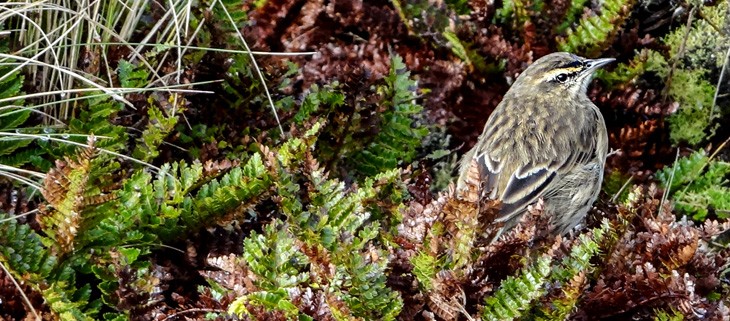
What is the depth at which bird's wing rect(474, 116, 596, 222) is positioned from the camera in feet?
17.6

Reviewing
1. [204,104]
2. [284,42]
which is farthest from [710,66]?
[204,104]

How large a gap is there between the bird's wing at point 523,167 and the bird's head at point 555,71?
1.38 ft

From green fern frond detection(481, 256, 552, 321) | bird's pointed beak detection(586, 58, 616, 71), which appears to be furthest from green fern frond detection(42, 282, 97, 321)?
bird's pointed beak detection(586, 58, 616, 71)

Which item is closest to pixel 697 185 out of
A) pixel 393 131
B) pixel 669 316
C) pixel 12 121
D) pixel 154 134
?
pixel 393 131

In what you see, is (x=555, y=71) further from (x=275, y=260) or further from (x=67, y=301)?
(x=67, y=301)

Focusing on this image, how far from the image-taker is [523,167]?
5504 millimetres

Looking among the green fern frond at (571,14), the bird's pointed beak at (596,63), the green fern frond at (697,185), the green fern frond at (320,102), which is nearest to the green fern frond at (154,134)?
the green fern frond at (320,102)

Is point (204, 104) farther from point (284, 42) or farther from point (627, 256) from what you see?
point (627, 256)

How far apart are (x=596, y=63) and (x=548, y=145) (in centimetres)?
67

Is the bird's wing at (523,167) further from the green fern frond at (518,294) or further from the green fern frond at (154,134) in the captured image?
the green fern frond at (154,134)

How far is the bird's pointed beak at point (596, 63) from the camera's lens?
6.04 meters

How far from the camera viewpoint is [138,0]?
5.52 metres

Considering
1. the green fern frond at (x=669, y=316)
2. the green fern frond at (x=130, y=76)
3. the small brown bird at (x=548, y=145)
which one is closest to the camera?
the green fern frond at (x=669, y=316)

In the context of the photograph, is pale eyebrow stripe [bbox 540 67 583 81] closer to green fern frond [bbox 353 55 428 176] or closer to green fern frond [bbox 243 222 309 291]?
green fern frond [bbox 353 55 428 176]
